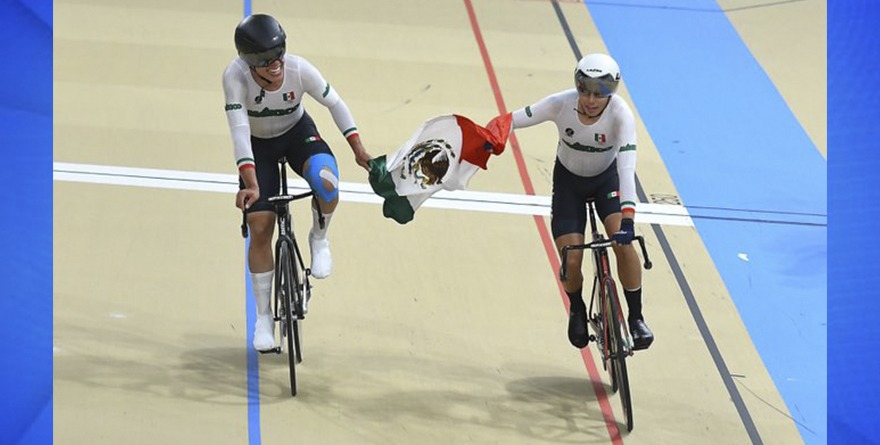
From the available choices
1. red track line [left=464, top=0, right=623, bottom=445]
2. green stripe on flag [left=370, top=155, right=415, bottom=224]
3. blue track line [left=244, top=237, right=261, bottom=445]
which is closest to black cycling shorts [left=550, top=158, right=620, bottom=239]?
green stripe on flag [left=370, top=155, right=415, bottom=224]

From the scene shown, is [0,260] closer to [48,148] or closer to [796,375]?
[48,148]

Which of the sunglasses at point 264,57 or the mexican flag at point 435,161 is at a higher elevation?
the sunglasses at point 264,57

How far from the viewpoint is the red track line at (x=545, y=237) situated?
679cm

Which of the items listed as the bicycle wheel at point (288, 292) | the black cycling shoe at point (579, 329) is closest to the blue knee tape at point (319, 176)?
the bicycle wheel at point (288, 292)

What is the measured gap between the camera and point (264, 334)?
6.68 m

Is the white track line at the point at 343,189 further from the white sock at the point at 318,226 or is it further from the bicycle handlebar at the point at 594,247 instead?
the bicycle handlebar at the point at 594,247

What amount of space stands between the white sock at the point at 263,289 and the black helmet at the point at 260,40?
106 centimetres

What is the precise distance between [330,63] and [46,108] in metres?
5.27

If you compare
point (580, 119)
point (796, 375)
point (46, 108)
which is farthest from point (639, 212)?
point (46, 108)

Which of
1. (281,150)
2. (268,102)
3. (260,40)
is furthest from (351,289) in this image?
(260,40)

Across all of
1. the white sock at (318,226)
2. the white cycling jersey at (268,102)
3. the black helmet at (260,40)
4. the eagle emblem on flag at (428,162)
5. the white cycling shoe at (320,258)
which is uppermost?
the black helmet at (260,40)

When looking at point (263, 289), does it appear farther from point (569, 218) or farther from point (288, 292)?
point (569, 218)

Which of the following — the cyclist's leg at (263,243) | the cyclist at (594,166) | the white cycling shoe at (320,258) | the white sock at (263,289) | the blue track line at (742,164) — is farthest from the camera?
the blue track line at (742,164)

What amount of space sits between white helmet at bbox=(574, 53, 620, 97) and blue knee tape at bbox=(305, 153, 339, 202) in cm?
121
